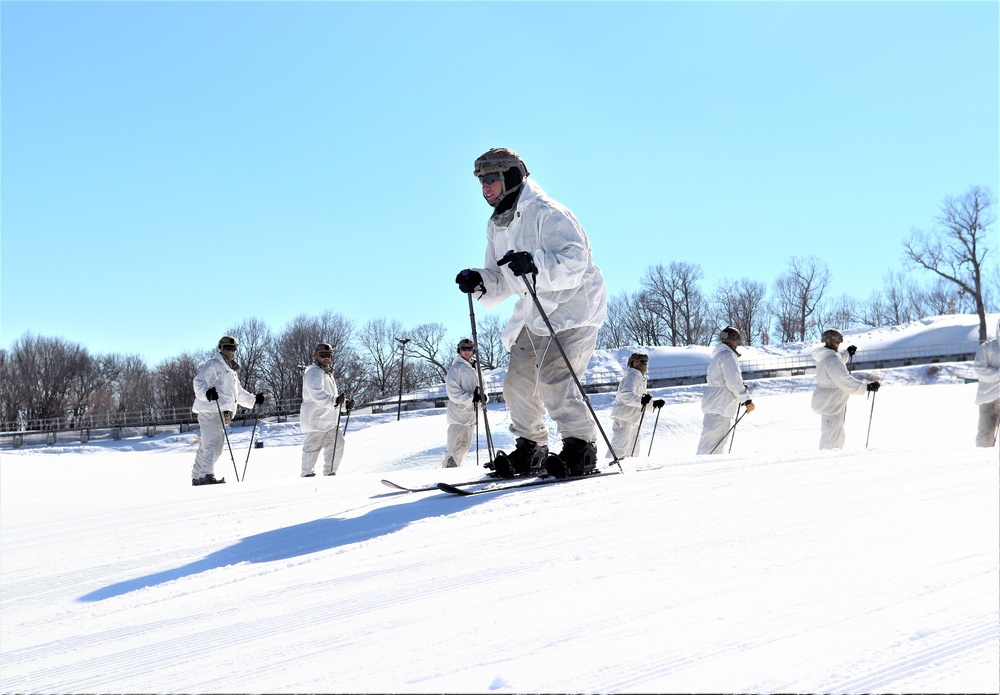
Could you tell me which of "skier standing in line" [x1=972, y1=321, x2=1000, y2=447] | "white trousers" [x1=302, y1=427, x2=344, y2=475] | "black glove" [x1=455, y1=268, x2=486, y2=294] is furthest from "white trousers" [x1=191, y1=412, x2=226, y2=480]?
"skier standing in line" [x1=972, y1=321, x2=1000, y2=447]

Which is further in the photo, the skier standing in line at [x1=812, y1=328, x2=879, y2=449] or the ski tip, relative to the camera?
the skier standing in line at [x1=812, y1=328, x2=879, y2=449]

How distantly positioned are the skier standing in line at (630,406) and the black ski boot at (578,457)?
6.83 meters

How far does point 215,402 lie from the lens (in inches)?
404

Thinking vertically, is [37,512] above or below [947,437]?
above

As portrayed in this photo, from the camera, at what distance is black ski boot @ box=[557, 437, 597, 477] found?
4.63 metres

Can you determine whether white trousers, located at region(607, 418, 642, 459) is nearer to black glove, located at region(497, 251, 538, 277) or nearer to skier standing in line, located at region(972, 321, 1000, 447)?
skier standing in line, located at region(972, 321, 1000, 447)

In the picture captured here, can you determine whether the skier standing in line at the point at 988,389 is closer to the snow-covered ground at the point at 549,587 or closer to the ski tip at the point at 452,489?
the snow-covered ground at the point at 549,587

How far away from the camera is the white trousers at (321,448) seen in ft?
37.7

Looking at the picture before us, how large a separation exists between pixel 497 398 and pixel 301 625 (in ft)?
87.1

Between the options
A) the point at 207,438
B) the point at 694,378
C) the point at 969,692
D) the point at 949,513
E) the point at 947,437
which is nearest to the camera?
the point at 969,692

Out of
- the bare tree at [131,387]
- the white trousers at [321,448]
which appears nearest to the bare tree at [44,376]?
the bare tree at [131,387]

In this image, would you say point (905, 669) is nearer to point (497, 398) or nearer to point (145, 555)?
point (145, 555)

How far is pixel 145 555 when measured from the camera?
3.19 meters

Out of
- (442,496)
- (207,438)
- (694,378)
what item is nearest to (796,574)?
(442,496)
